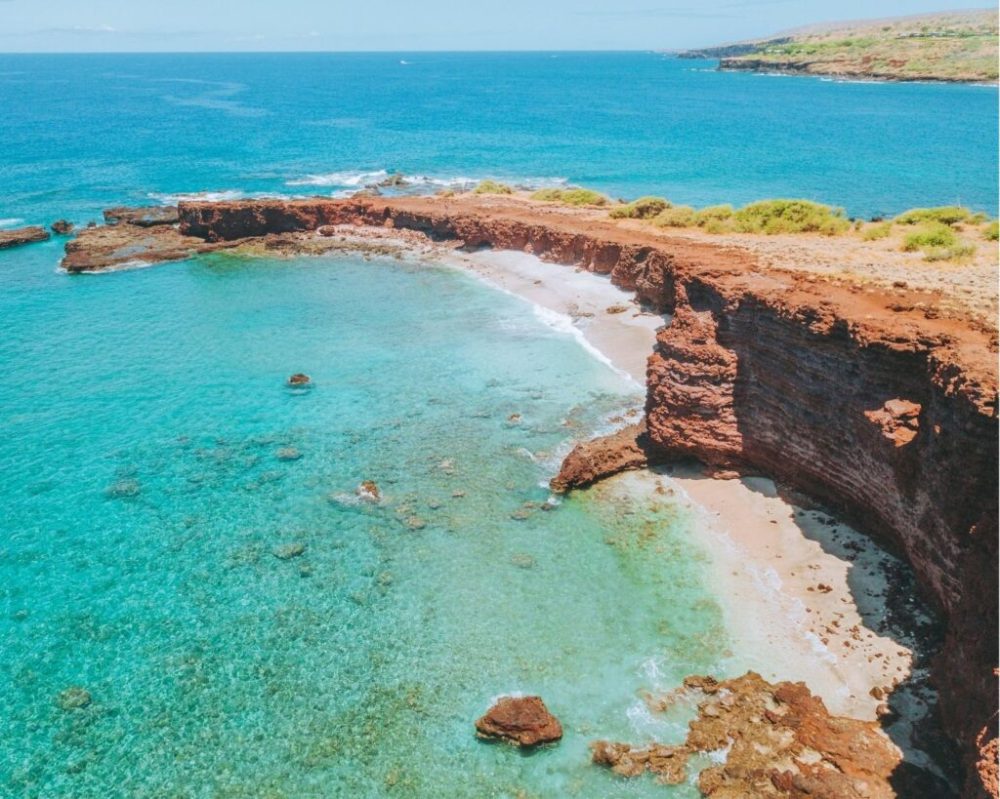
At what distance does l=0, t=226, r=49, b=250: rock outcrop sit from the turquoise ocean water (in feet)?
6.02

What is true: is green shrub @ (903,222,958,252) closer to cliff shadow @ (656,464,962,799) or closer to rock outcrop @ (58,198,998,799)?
rock outcrop @ (58,198,998,799)

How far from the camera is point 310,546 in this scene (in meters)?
24.8

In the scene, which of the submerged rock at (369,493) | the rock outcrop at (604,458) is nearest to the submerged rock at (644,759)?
the rock outcrop at (604,458)

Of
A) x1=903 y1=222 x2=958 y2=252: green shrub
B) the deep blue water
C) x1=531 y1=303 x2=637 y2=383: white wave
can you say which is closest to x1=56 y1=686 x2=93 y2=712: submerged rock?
x1=531 y1=303 x2=637 y2=383: white wave

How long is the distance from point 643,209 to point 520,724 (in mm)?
42257

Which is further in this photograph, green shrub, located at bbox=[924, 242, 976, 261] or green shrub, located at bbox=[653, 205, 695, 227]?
green shrub, located at bbox=[653, 205, 695, 227]

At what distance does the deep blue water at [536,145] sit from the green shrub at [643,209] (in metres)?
19.9

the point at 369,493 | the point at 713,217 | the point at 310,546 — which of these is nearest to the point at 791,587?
the point at 369,493

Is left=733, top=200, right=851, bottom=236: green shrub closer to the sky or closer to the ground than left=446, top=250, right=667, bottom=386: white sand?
closer to the sky

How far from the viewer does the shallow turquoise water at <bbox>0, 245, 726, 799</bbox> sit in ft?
57.1

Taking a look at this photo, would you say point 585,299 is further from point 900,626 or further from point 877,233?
point 900,626

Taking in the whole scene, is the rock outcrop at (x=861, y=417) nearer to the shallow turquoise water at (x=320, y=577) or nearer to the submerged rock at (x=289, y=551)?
the shallow turquoise water at (x=320, y=577)

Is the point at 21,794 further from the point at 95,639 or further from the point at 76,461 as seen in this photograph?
the point at 76,461

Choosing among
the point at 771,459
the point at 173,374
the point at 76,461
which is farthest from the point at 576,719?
the point at 173,374
